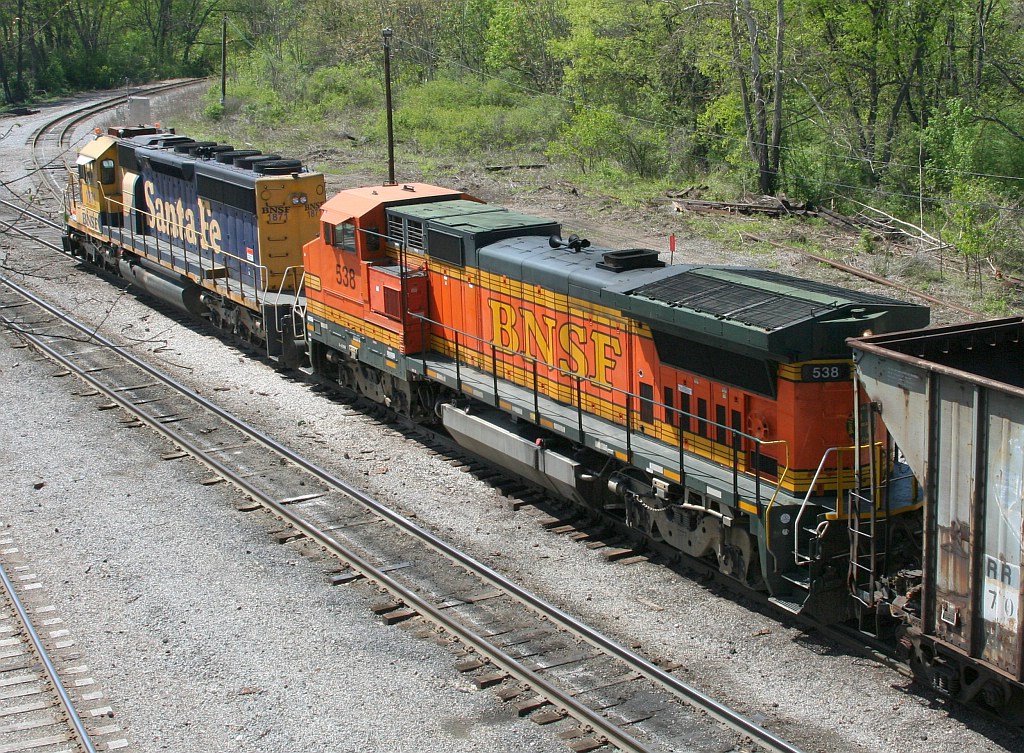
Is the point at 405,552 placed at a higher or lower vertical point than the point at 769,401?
lower

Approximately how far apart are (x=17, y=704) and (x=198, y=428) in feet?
23.5

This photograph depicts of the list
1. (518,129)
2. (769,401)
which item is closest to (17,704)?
(769,401)

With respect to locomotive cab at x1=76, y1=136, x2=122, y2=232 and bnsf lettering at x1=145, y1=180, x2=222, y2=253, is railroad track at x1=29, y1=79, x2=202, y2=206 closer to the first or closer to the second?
locomotive cab at x1=76, y1=136, x2=122, y2=232

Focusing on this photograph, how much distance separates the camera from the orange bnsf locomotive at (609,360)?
9.46 metres

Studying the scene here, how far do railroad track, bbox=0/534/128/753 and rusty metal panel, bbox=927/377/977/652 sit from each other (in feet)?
20.4

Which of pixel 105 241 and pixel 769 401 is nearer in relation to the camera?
pixel 769 401

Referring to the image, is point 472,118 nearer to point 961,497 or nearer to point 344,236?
point 344,236

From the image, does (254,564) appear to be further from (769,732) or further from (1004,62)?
(1004,62)

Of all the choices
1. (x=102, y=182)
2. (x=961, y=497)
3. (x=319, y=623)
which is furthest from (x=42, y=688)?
(x=102, y=182)

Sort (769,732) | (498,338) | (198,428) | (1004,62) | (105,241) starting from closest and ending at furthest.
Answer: (769,732) < (498,338) < (198,428) < (105,241) < (1004,62)

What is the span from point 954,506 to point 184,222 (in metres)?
18.0

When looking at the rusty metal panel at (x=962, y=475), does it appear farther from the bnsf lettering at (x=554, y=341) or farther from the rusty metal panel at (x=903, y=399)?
the bnsf lettering at (x=554, y=341)

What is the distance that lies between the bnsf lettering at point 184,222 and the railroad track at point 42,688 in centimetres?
1077

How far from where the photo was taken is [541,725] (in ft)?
28.3
